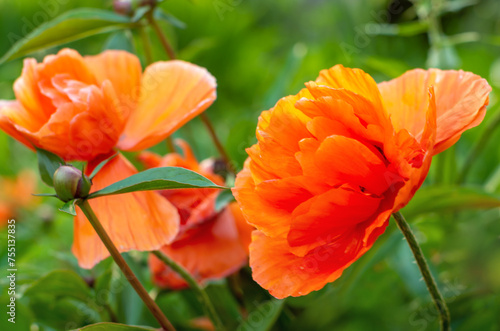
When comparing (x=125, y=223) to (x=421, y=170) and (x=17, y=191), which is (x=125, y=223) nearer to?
(x=421, y=170)

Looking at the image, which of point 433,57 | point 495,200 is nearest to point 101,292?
point 495,200

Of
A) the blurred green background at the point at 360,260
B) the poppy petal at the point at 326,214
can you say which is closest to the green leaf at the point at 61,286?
the blurred green background at the point at 360,260

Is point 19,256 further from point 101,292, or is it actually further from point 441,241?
point 441,241

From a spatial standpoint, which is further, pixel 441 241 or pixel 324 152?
pixel 441 241

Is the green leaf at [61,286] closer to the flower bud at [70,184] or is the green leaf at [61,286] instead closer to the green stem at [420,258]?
the flower bud at [70,184]

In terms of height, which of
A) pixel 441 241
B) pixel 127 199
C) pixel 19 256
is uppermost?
pixel 127 199

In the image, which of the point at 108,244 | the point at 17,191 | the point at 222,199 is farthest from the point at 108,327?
the point at 17,191
